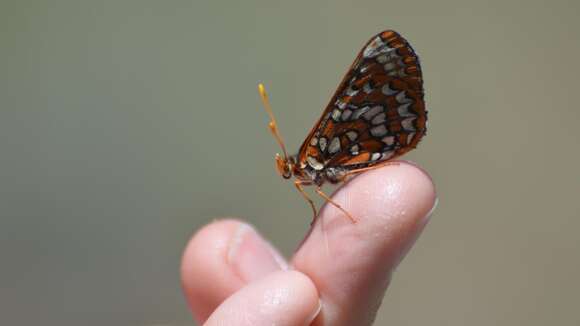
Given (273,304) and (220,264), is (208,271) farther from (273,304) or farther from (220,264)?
(273,304)

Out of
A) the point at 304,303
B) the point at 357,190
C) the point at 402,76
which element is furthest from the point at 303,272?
the point at 402,76

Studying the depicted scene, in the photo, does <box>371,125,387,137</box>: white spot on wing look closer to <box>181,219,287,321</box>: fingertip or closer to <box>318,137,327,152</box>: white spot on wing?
<box>318,137,327,152</box>: white spot on wing

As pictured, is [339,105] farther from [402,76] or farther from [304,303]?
[304,303]

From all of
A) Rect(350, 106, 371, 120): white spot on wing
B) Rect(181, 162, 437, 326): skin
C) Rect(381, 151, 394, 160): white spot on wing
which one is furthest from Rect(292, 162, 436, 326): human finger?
Rect(350, 106, 371, 120): white spot on wing

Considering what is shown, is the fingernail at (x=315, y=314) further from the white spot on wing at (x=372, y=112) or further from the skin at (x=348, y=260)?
the white spot on wing at (x=372, y=112)

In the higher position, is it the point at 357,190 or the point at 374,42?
the point at 374,42

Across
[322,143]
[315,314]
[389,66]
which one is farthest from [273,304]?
[389,66]
